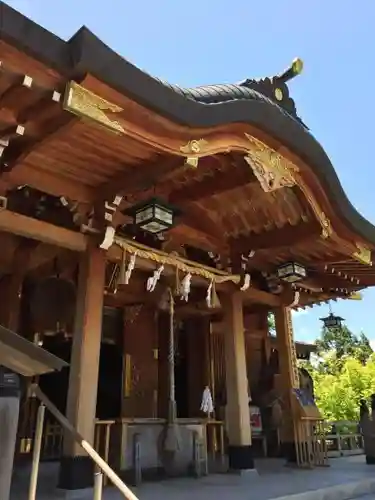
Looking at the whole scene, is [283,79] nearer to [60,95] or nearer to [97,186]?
→ [97,186]

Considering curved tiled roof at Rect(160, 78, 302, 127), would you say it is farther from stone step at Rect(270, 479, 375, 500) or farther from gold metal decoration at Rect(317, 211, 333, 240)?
stone step at Rect(270, 479, 375, 500)

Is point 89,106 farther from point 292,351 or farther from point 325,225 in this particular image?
point 292,351

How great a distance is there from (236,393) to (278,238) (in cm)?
268

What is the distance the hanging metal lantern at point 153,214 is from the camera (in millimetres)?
6105

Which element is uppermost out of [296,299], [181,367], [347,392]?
[296,299]

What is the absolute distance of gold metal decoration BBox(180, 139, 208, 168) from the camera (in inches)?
199

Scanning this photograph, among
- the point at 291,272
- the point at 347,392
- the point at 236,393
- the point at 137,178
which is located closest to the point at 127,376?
the point at 236,393

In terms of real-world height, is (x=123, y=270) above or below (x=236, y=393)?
above

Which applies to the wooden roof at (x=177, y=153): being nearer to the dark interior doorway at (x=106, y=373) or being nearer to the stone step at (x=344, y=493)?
the dark interior doorway at (x=106, y=373)

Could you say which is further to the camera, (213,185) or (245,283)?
(245,283)

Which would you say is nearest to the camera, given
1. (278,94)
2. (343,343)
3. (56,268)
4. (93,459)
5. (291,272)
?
(93,459)

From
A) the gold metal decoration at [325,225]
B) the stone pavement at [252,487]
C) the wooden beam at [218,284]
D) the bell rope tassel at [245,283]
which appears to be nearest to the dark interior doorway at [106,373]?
the stone pavement at [252,487]

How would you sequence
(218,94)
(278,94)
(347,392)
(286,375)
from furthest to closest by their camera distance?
(347,392) < (286,375) < (278,94) < (218,94)

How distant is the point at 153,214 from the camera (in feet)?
19.9
